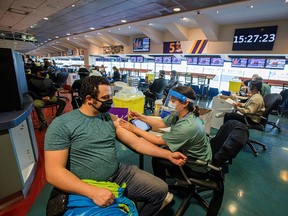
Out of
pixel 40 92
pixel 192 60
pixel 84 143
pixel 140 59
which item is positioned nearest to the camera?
pixel 84 143

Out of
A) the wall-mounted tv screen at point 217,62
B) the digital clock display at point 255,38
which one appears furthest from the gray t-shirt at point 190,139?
the wall-mounted tv screen at point 217,62

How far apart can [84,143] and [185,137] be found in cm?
80

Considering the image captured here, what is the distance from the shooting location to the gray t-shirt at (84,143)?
1.03m

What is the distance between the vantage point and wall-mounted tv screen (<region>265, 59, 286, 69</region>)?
233 inches

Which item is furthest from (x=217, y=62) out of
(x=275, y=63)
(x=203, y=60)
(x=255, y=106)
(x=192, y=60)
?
(x=255, y=106)

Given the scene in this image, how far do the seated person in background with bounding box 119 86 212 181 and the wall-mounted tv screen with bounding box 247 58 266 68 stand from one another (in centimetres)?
658

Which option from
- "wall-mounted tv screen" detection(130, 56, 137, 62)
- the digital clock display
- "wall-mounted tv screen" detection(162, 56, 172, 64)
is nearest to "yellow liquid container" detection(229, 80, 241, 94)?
the digital clock display

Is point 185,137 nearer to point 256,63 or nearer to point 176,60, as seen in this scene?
point 256,63

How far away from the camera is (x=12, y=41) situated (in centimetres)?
1252

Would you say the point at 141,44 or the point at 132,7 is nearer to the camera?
the point at 132,7

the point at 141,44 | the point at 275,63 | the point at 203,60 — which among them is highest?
the point at 141,44

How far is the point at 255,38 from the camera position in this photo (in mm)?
5676

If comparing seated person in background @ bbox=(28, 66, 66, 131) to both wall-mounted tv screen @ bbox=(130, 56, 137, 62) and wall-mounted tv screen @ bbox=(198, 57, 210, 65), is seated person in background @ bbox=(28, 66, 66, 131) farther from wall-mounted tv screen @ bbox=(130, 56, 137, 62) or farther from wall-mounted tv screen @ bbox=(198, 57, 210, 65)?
wall-mounted tv screen @ bbox=(130, 56, 137, 62)

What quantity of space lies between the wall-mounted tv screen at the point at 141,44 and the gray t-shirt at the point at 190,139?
28.6 feet
